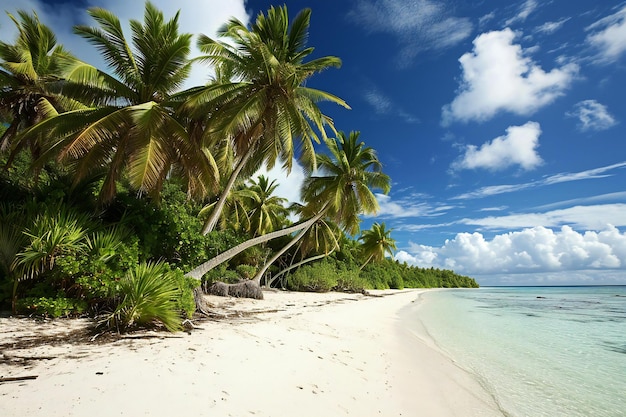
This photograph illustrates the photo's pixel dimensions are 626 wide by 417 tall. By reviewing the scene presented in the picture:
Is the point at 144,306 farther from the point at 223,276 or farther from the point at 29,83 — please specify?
the point at 29,83

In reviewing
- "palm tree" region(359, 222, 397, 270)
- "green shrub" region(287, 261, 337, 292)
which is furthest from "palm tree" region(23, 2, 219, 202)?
"palm tree" region(359, 222, 397, 270)

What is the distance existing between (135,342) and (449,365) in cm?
546

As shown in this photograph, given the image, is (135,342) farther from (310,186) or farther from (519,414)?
(310,186)

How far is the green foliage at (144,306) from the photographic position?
5.52m

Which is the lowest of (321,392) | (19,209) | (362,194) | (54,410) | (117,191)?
(321,392)

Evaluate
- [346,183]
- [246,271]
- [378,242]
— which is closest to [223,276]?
[246,271]

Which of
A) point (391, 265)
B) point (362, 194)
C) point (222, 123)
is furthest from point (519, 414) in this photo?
point (391, 265)

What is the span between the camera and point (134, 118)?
809 centimetres

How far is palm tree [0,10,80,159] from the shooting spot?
36.8 feet

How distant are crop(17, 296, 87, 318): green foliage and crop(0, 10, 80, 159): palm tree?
737 centimetres

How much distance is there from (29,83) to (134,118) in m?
7.04

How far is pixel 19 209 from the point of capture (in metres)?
7.12

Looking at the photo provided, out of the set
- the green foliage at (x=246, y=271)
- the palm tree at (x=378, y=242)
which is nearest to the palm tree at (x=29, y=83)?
the green foliage at (x=246, y=271)

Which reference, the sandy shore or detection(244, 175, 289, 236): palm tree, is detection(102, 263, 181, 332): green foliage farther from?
detection(244, 175, 289, 236): palm tree
